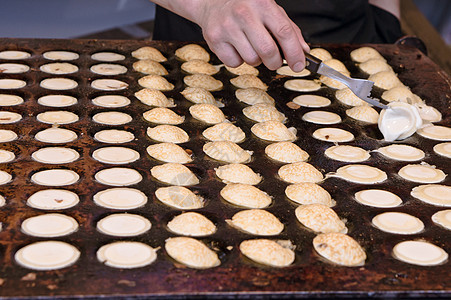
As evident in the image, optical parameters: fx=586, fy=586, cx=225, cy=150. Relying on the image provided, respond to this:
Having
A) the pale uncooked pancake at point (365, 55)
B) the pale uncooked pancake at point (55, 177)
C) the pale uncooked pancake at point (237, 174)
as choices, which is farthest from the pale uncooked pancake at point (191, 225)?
the pale uncooked pancake at point (365, 55)

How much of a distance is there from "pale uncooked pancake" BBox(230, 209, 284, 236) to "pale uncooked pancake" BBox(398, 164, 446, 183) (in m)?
0.56

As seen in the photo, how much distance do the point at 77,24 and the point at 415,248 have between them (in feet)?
9.68

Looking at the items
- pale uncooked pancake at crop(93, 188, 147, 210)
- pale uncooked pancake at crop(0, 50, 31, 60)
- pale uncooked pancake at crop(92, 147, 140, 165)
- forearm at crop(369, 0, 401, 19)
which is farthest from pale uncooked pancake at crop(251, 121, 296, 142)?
forearm at crop(369, 0, 401, 19)

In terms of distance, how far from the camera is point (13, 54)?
2.61 metres

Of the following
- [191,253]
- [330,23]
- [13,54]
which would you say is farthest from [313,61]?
[13,54]

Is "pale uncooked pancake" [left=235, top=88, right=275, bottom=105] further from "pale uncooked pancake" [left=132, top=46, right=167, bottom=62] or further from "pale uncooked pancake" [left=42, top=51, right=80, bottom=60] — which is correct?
"pale uncooked pancake" [left=42, top=51, right=80, bottom=60]

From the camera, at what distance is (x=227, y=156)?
195cm

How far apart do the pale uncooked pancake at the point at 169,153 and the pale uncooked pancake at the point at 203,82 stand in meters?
0.58

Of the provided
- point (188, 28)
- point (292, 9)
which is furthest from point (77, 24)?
point (292, 9)

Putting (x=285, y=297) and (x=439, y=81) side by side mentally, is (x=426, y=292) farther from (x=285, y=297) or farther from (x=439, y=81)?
(x=439, y=81)

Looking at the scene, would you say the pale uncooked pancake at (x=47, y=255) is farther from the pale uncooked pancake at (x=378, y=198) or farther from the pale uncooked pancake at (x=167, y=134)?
the pale uncooked pancake at (x=378, y=198)

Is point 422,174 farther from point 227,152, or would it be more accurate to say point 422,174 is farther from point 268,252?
point 268,252

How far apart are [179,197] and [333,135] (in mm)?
758

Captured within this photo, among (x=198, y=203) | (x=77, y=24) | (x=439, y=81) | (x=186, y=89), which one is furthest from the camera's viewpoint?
(x=77, y=24)
